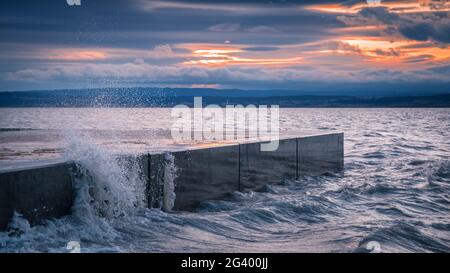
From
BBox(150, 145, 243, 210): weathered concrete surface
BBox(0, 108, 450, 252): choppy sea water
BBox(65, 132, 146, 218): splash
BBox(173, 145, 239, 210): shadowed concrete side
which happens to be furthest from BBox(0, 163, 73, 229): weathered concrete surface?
BBox(173, 145, 239, 210): shadowed concrete side

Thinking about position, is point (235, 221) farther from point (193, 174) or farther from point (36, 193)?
point (36, 193)

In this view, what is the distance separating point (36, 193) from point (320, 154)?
31.4 ft

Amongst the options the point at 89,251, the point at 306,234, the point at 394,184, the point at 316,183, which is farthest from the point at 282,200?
the point at 89,251

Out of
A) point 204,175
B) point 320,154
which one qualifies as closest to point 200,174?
point 204,175

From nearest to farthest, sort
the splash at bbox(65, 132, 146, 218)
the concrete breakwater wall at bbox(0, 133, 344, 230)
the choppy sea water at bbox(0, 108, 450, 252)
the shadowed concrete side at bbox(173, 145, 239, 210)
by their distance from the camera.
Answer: the concrete breakwater wall at bbox(0, 133, 344, 230), the choppy sea water at bbox(0, 108, 450, 252), the splash at bbox(65, 132, 146, 218), the shadowed concrete side at bbox(173, 145, 239, 210)

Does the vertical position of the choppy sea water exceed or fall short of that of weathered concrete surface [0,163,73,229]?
it falls short

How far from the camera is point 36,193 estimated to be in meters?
5.84

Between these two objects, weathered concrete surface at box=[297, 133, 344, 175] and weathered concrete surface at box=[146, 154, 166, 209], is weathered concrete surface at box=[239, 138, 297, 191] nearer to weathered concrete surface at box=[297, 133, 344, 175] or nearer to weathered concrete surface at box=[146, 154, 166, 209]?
weathered concrete surface at box=[297, 133, 344, 175]

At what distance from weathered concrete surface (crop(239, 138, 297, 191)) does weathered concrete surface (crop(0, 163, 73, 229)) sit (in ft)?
14.8

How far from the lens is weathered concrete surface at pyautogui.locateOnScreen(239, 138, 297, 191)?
10.6 m

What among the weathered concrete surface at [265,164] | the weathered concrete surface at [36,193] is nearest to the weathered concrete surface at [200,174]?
the weathered concrete surface at [265,164]

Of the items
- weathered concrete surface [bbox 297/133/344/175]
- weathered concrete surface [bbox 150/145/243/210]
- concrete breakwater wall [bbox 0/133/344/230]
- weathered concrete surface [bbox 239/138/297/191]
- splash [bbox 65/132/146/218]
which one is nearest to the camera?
concrete breakwater wall [bbox 0/133/344/230]

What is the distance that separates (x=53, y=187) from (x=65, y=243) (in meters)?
0.76

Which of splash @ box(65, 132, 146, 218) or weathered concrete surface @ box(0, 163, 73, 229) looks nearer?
weathered concrete surface @ box(0, 163, 73, 229)
